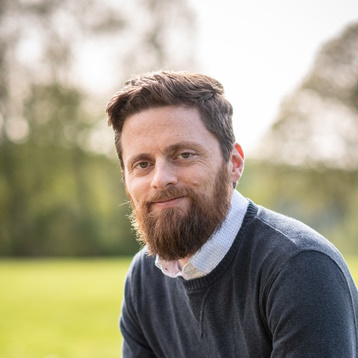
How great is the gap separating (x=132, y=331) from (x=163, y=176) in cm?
107

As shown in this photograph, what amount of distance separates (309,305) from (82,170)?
2829 centimetres

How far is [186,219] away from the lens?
2449 mm

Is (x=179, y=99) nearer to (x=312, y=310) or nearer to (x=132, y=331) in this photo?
(x=312, y=310)

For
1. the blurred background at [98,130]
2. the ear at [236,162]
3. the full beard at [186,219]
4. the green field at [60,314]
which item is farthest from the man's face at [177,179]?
the blurred background at [98,130]

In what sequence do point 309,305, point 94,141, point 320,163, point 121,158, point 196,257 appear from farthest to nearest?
point 94,141 < point 320,163 < point 121,158 < point 196,257 < point 309,305

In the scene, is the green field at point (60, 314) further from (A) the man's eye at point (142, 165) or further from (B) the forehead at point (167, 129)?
(B) the forehead at point (167, 129)

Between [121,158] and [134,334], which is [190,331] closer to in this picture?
[134,334]

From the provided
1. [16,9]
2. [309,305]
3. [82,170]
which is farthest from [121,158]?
[82,170]

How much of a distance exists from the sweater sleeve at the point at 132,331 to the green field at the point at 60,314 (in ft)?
10.7

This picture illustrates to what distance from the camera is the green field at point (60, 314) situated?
21.8ft

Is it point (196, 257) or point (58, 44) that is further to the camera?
point (58, 44)

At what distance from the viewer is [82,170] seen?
97.3 feet

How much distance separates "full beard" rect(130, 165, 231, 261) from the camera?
8.00 feet

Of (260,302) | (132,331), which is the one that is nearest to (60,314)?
(132,331)
